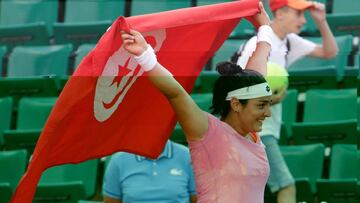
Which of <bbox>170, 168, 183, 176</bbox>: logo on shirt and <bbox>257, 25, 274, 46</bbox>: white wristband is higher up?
<bbox>257, 25, 274, 46</bbox>: white wristband

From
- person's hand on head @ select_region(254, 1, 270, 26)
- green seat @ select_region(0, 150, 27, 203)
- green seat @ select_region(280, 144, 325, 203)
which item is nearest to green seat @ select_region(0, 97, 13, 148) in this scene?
green seat @ select_region(0, 150, 27, 203)

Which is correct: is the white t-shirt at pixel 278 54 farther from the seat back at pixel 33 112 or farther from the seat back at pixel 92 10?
the seat back at pixel 92 10

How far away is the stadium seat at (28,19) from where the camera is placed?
9.09m

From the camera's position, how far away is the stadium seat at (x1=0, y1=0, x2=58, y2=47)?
9.09 metres

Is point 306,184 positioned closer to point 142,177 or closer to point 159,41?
point 142,177

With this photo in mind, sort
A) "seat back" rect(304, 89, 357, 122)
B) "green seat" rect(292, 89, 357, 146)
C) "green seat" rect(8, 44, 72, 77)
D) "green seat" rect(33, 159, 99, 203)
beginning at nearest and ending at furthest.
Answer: "green seat" rect(33, 159, 99, 203)
"green seat" rect(292, 89, 357, 146)
"seat back" rect(304, 89, 357, 122)
"green seat" rect(8, 44, 72, 77)

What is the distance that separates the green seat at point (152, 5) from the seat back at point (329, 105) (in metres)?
1.49

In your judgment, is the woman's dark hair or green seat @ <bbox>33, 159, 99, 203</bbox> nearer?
the woman's dark hair

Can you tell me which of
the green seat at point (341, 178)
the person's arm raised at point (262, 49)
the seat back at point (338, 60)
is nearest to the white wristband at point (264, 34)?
the person's arm raised at point (262, 49)

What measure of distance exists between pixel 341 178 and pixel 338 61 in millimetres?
1193

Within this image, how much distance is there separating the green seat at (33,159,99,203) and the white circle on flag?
5.55ft

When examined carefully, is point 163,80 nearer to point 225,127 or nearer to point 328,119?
point 225,127

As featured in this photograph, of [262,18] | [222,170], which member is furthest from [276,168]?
[222,170]

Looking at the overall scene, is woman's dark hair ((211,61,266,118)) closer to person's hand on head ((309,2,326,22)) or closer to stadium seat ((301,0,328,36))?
person's hand on head ((309,2,326,22))
